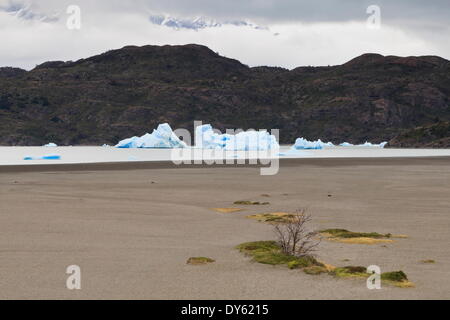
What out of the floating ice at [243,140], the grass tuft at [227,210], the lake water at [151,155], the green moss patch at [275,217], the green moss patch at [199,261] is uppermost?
the floating ice at [243,140]

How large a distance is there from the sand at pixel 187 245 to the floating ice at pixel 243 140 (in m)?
48.3

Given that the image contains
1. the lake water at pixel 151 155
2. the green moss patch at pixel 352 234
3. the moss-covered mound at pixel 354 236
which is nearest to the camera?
the moss-covered mound at pixel 354 236

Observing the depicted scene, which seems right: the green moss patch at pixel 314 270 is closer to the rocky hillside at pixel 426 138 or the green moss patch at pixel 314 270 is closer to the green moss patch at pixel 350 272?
the green moss patch at pixel 350 272

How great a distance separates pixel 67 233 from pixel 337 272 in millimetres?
5368

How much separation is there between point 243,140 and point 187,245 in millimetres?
58518

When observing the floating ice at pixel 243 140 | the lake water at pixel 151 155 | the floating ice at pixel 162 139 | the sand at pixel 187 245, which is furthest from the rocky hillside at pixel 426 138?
the sand at pixel 187 245

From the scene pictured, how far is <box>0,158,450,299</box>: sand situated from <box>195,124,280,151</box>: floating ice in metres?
48.3

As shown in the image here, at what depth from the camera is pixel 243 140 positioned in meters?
68.1

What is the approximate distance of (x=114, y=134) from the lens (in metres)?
182

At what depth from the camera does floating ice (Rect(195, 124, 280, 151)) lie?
67.8 metres

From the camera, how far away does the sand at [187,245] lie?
688 cm

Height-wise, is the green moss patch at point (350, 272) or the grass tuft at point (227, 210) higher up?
the green moss patch at point (350, 272)

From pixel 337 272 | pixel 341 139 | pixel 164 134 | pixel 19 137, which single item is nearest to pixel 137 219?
pixel 337 272

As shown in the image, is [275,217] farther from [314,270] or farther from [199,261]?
[314,270]
